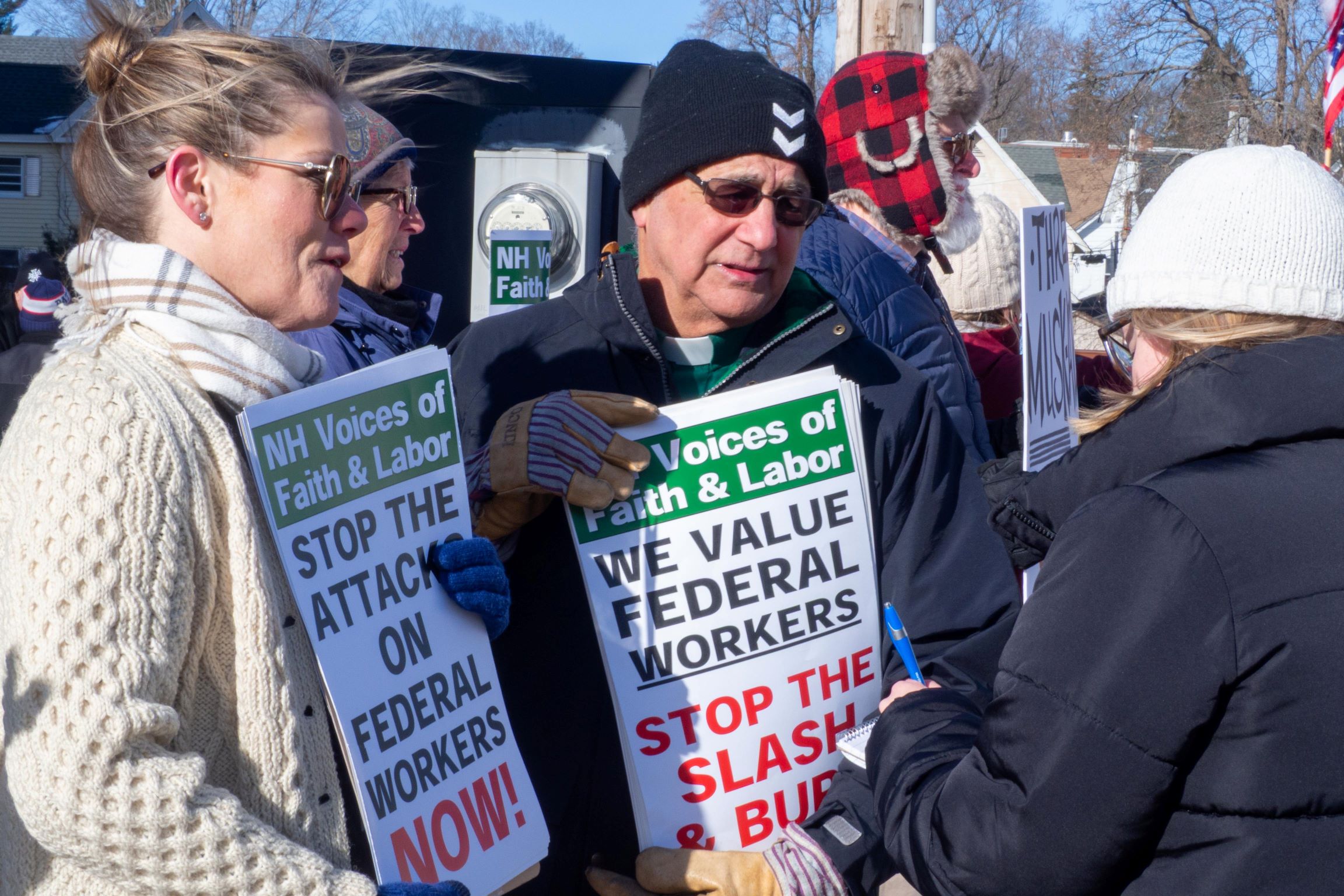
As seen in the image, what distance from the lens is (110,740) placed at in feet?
4.50

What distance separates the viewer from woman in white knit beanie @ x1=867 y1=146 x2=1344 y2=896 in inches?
58.6

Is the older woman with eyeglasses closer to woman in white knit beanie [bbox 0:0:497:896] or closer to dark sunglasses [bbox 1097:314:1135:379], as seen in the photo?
woman in white knit beanie [bbox 0:0:497:896]

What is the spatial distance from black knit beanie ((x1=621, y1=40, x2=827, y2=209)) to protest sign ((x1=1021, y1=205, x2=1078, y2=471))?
0.60m

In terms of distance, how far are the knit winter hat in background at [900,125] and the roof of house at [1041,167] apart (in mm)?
40765

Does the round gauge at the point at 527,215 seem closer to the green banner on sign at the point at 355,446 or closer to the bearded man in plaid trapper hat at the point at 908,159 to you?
the bearded man in plaid trapper hat at the point at 908,159

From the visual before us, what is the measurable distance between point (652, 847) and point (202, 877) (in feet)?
2.86

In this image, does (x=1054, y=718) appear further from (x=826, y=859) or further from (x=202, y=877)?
(x=202, y=877)

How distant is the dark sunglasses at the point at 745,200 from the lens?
96.3 inches

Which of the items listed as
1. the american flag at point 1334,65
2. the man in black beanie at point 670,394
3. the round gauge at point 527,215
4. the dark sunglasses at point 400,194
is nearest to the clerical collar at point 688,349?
the man in black beanie at point 670,394

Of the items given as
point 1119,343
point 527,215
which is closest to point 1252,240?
point 1119,343

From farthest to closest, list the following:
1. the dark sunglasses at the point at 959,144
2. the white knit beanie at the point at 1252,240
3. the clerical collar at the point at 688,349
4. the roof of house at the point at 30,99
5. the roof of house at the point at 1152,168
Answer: the roof of house at the point at 30,99 < the roof of house at the point at 1152,168 < the dark sunglasses at the point at 959,144 < the clerical collar at the point at 688,349 < the white knit beanie at the point at 1252,240

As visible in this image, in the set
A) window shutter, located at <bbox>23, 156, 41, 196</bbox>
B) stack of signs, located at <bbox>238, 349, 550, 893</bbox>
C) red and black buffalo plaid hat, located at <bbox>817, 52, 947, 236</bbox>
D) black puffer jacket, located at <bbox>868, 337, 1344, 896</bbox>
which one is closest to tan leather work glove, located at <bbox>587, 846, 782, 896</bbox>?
stack of signs, located at <bbox>238, 349, 550, 893</bbox>

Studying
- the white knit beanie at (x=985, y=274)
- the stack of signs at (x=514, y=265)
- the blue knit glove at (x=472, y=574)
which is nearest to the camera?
the blue knit glove at (x=472, y=574)

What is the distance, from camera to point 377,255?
3885 mm
